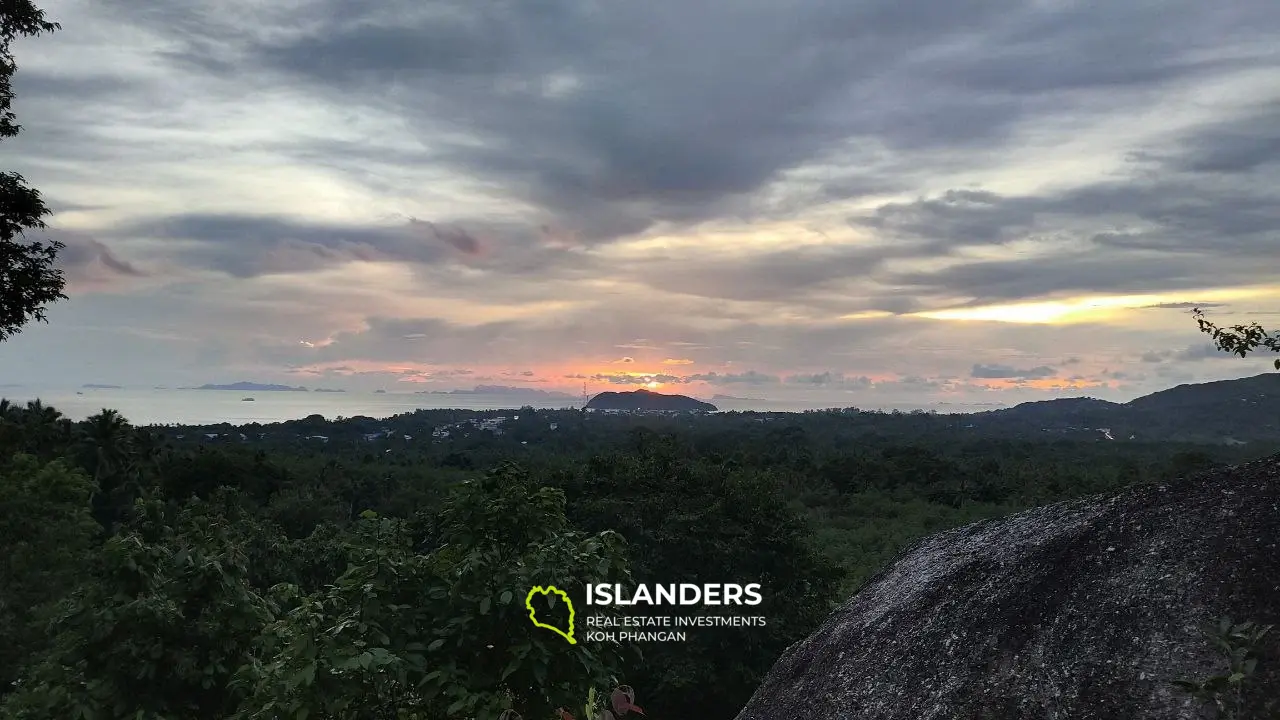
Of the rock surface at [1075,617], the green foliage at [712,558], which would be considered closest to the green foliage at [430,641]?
the rock surface at [1075,617]

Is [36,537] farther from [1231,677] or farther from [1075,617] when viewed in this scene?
[1231,677]

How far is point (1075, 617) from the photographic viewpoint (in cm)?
834

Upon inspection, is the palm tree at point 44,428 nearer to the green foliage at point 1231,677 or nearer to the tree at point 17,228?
the tree at point 17,228

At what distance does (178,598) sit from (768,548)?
69.5 ft

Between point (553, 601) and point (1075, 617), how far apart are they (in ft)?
18.9

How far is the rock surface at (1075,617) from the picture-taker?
7.36 meters

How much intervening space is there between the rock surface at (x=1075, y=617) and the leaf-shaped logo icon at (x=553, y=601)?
4163mm

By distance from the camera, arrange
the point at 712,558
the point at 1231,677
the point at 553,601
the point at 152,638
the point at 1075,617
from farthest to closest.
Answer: the point at 712,558 → the point at 152,638 → the point at 1075,617 → the point at 553,601 → the point at 1231,677

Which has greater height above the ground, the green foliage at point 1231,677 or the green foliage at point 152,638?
the green foliage at point 1231,677

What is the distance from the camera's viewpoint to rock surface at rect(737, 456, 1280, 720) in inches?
290

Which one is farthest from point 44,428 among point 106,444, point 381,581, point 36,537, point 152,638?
point 381,581

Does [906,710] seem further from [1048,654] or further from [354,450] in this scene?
[354,450]

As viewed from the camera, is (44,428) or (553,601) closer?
(553,601)

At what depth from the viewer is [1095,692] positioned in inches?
291
